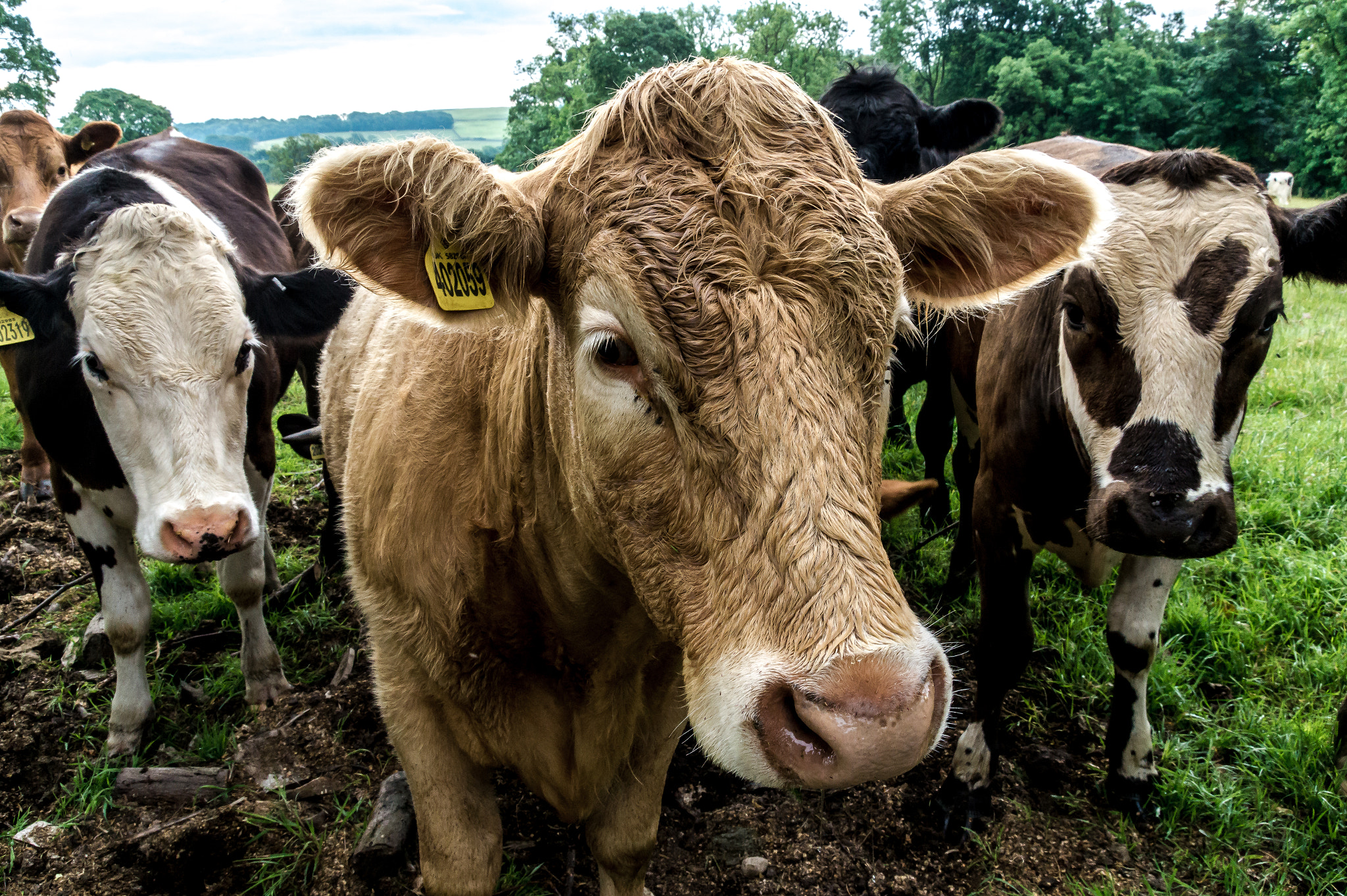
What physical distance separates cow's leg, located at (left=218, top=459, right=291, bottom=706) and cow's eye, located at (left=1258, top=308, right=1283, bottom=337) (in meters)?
3.98

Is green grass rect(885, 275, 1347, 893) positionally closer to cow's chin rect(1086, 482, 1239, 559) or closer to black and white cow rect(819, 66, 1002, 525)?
black and white cow rect(819, 66, 1002, 525)

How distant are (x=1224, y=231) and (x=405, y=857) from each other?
347 centimetres

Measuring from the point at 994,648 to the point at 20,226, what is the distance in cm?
691

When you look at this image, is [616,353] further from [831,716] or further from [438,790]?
[438,790]

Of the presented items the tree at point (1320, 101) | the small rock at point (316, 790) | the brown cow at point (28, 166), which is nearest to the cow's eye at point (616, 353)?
the small rock at point (316, 790)

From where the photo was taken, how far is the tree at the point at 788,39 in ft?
155

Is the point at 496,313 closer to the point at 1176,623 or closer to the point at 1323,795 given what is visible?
the point at 1323,795

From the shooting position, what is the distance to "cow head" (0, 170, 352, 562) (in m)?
2.87

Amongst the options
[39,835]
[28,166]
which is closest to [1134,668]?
[39,835]

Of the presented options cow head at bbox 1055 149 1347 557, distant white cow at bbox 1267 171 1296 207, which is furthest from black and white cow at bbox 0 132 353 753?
distant white cow at bbox 1267 171 1296 207

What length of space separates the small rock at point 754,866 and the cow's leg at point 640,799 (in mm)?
441

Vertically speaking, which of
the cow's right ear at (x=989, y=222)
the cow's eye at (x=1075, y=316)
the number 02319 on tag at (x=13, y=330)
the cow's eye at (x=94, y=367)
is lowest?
the cow's eye at (x=94, y=367)

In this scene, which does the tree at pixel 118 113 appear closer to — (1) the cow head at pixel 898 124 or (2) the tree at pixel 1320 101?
(1) the cow head at pixel 898 124

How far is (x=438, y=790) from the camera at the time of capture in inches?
88.5
